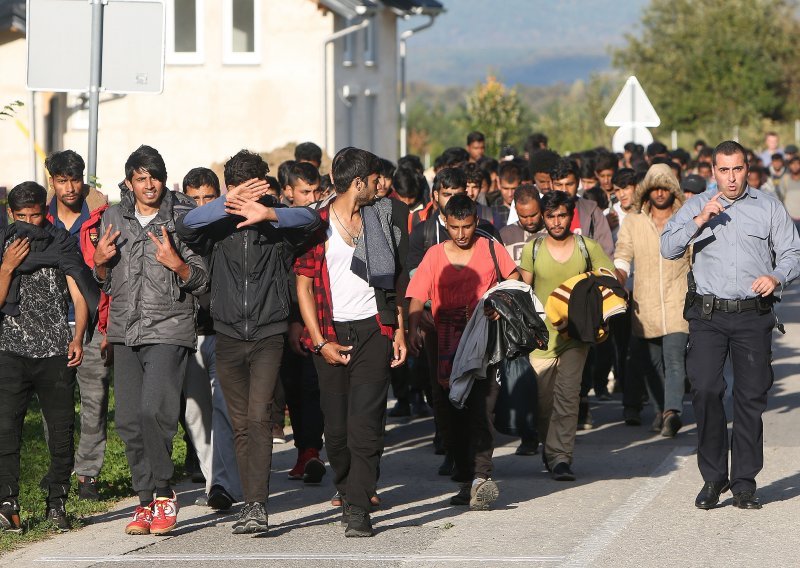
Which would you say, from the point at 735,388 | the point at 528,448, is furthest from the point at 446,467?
the point at 735,388

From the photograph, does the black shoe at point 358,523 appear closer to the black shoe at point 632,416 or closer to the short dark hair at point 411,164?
the black shoe at point 632,416

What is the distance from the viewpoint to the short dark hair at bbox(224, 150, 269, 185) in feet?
28.3

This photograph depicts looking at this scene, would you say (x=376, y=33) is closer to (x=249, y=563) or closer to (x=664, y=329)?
(x=664, y=329)

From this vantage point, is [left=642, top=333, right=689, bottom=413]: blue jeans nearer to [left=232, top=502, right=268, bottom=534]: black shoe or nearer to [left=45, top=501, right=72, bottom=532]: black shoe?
[left=232, top=502, right=268, bottom=534]: black shoe

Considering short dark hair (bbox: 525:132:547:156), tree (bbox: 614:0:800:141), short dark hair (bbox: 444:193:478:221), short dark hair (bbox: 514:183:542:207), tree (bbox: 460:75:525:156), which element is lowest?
short dark hair (bbox: 444:193:478:221)

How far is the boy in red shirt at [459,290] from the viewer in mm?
9633

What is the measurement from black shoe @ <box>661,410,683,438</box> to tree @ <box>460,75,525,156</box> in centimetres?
3986

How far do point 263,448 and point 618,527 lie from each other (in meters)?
1.96

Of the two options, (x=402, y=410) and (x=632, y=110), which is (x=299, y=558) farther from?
(x=632, y=110)

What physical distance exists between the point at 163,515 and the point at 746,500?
3290 mm

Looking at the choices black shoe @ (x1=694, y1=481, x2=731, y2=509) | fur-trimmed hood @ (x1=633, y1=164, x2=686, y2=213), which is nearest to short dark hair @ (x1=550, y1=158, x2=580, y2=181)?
fur-trimmed hood @ (x1=633, y1=164, x2=686, y2=213)

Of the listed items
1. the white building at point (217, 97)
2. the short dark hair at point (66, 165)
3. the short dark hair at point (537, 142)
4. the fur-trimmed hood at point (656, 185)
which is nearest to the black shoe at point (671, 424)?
the fur-trimmed hood at point (656, 185)

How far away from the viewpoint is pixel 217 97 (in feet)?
117

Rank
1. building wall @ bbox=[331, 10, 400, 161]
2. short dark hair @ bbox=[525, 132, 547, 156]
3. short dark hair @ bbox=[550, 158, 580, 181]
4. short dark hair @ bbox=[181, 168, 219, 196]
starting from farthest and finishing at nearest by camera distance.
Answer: building wall @ bbox=[331, 10, 400, 161] < short dark hair @ bbox=[525, 132, 547, 156] < short dark hair @ bbox=[550, 158, 580, 181] < short dark hair @ bbox=[181, 168, 219, 196]
